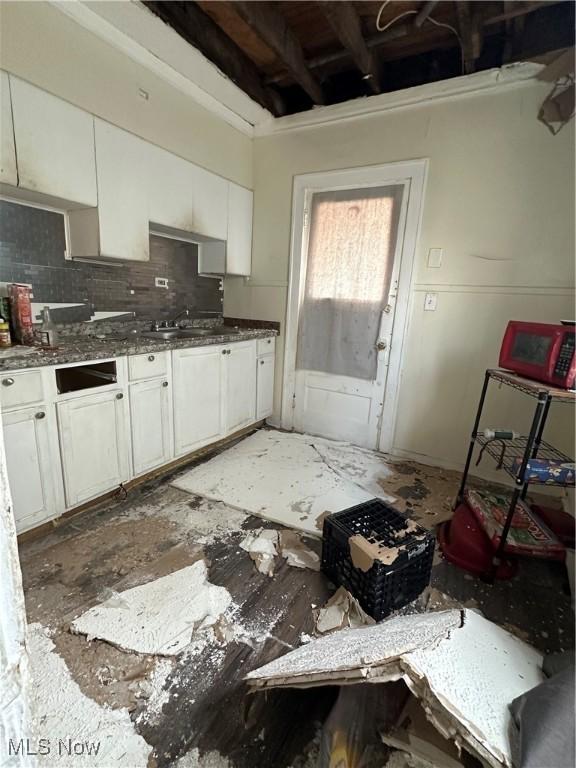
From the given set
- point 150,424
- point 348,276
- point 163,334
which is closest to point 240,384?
point 163,334

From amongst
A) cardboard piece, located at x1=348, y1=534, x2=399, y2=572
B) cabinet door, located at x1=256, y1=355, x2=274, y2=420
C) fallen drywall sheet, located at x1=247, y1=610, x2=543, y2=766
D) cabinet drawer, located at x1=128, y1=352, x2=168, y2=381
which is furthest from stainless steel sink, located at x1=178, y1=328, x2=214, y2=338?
fallen drywall sheet, located at x1=247, y1=610, x2=543, y2=766

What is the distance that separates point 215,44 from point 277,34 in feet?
1.48

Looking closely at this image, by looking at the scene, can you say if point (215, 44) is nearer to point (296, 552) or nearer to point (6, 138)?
point (6, 138)

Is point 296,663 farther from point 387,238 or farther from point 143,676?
point 387,238

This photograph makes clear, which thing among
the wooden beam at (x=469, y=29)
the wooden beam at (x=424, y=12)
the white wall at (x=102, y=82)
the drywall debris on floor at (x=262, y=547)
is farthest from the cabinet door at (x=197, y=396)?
the wooden beam at (x=469, y=29)

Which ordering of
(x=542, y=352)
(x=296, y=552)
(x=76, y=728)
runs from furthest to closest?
(x=296, y=552) → (x=542, y=352) → (x=76, y=728)

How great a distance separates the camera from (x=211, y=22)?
2156 millimetres

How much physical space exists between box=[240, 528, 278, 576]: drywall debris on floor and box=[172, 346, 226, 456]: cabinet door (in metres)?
0.90

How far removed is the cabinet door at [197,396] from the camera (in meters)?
2.36

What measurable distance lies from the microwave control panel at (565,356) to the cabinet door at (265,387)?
215cm

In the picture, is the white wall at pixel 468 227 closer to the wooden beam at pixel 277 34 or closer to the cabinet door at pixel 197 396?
the wooden beam at pixel 277 34

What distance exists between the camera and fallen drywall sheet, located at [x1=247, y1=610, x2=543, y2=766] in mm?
678

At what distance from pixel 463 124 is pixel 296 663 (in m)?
3.07

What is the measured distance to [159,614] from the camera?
137cm
